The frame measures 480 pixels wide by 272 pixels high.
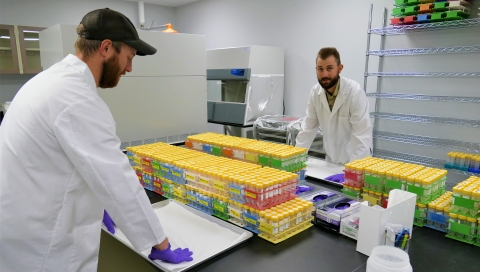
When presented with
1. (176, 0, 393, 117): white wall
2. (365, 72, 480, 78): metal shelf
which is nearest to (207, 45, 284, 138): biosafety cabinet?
(176, 0, 393, 117): white wall

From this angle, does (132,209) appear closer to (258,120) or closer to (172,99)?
(172,99)

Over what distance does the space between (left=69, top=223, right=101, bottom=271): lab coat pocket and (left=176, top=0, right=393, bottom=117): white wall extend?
9.50ft

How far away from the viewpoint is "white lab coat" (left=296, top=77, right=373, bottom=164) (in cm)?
220

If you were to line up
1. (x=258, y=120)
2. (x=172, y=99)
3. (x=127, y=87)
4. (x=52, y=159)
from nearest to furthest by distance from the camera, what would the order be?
(x=52, y=159) < (x=127, y=87) < (x=172, y=99) < (x=258, y=120)

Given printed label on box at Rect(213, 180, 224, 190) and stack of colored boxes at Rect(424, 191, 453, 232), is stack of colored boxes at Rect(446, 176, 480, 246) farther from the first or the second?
printed label on box at Rect(213, 180, 224, 190)

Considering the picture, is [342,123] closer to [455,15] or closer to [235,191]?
[455,15]

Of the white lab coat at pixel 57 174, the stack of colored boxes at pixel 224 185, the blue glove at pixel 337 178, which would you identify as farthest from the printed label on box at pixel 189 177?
the blue glove at pixel 337 178

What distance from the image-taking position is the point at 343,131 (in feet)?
7.74

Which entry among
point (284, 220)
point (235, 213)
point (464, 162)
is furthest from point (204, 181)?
point (464, 162)

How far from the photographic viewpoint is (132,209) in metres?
0.93

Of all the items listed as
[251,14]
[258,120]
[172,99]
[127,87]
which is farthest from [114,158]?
[251,14]

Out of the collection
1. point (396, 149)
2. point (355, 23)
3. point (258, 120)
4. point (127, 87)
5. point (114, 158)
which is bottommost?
point (396, 149)

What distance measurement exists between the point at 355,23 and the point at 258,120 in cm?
137

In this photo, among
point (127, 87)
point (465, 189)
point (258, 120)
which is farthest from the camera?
point (258, 120)
